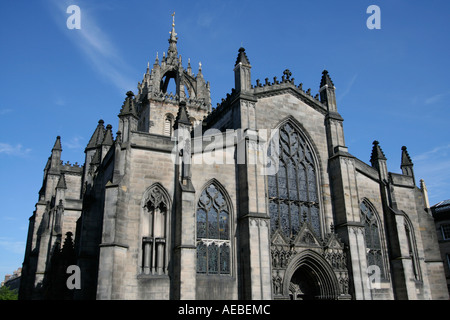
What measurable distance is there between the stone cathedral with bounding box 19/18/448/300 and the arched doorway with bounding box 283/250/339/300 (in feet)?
0.19

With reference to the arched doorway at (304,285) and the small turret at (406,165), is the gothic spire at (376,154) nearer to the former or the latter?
the small turret at (406,165)

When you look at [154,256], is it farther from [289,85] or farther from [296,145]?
[289,85]

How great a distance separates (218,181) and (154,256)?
488 cm

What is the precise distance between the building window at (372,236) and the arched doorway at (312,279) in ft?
12.0

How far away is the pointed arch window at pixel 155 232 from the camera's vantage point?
17641 mm

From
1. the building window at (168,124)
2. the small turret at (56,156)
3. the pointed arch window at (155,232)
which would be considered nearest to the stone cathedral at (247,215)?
the pointed arch window at (155,232)

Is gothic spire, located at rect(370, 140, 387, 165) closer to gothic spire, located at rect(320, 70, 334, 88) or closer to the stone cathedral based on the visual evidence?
the stone cathedral

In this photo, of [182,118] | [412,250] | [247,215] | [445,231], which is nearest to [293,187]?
[247,215]

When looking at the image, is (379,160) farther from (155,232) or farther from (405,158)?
(155,232)

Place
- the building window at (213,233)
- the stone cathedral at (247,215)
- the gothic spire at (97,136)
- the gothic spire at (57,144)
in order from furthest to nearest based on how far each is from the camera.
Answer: the gothic spire at (57,144)
the gothic spire at (97,136)
the building window at (213,233)
the stone cathedral at (247,215)

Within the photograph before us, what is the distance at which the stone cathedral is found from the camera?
57.8 feet

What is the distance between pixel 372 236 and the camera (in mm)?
23703

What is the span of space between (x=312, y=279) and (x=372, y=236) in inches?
208
